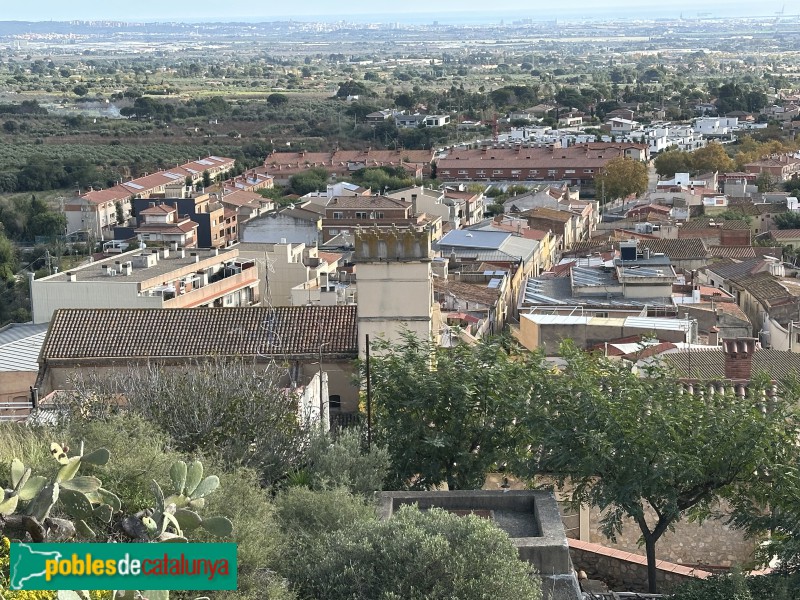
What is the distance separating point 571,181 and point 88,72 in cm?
11792

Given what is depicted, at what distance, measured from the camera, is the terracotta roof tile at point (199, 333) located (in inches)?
572

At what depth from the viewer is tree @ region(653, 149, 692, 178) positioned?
5738cm

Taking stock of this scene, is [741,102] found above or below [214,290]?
below

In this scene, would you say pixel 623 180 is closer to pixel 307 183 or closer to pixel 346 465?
pixel 307 183

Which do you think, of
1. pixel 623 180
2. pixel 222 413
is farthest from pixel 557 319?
pixel 623 180

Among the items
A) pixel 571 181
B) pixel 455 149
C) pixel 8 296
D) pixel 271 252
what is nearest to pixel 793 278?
pixel 271 252

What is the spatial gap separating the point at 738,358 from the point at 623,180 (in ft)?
129

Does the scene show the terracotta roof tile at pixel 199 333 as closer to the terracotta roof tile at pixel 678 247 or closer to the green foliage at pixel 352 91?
the terracotta roof tile at pixel 678 247

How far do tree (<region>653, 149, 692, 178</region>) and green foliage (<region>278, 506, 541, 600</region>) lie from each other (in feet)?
169

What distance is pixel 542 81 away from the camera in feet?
452

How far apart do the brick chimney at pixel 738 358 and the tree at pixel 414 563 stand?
6494 millimetres

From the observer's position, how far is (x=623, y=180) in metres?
52.0

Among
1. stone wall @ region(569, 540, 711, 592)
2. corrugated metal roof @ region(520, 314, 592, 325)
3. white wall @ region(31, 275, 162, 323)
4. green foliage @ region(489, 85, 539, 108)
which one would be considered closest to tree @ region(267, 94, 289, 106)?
green foliage @ region(489, 85, 539, 108)

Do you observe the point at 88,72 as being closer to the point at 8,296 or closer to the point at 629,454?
the point at 8,296
